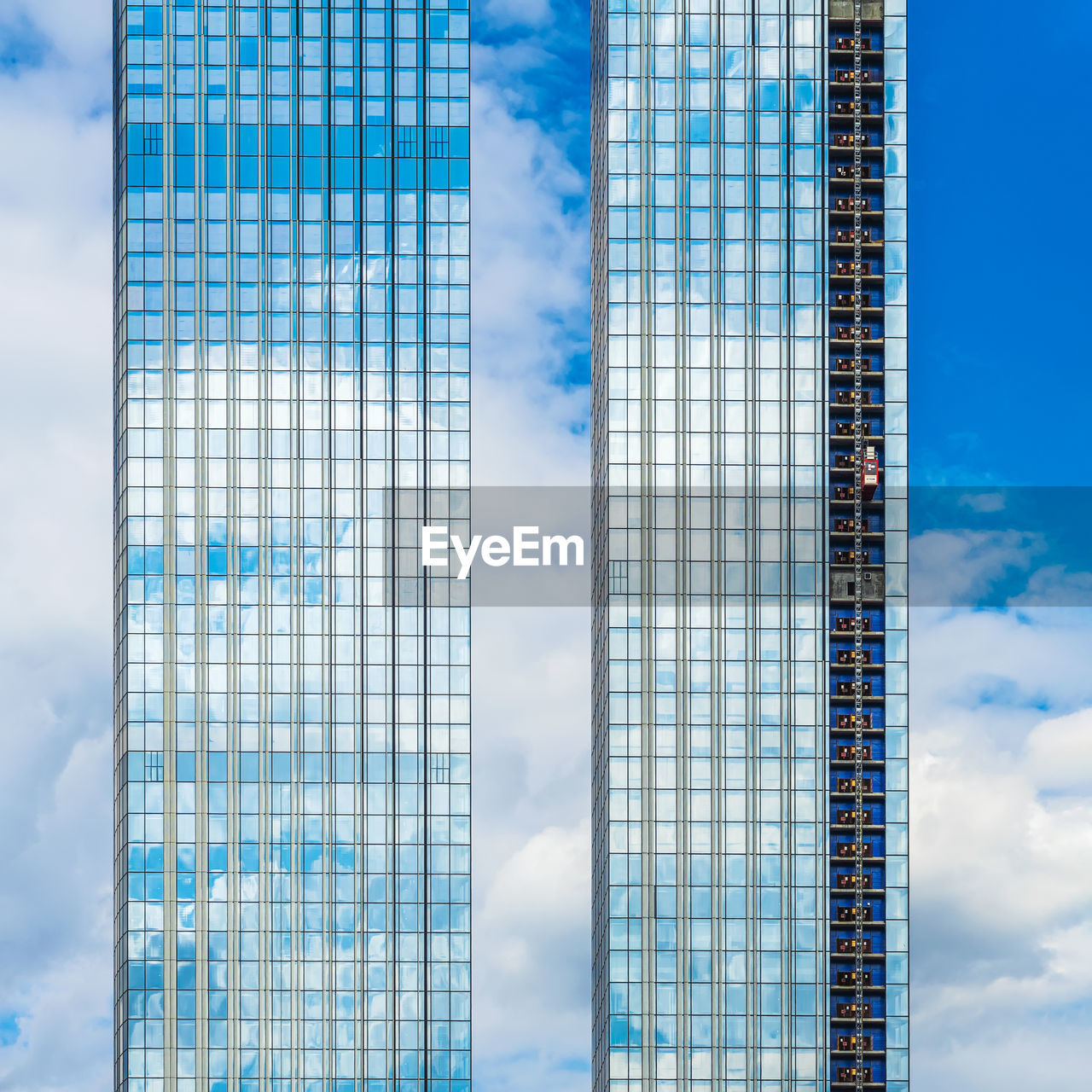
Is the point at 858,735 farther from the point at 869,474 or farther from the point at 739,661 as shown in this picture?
the point at 869,474

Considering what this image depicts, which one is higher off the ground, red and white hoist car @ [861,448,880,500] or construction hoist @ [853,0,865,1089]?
red and white hoist car @ [861,448,880,500]

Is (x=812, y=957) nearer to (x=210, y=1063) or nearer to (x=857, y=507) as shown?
(x=857, y=507)

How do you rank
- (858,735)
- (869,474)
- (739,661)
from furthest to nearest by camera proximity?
(869,474) < (858,735) < (739,661)

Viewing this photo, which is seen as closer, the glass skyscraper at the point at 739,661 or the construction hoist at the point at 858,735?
the glass skyscraper at the point at 739,661

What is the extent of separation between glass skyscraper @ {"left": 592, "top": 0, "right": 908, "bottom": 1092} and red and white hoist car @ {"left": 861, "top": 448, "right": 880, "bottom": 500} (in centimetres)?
21

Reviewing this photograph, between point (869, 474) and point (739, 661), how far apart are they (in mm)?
19963

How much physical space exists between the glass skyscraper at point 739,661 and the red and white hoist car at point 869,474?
0.21 metres

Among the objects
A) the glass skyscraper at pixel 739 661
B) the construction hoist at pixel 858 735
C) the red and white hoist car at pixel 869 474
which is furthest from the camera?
the red and white hoist car at pixel 869 474

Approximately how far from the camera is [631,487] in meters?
197

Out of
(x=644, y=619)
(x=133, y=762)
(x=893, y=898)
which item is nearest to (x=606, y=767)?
(x=644, y=619)

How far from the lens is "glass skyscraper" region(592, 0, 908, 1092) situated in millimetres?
190625

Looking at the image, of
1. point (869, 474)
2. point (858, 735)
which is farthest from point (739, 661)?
point (869, 474)

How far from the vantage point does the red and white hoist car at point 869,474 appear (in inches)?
7726

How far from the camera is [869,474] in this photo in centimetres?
19638
